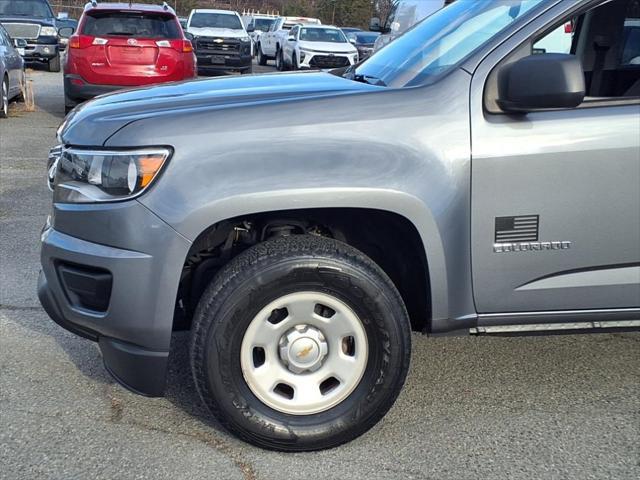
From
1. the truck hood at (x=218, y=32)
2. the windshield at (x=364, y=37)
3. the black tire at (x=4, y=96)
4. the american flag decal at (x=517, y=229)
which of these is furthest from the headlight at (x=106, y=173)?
the windshield at (x=364, y=37)

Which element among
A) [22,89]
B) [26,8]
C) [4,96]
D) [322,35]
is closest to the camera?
[4,96]

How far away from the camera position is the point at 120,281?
2.85 meters

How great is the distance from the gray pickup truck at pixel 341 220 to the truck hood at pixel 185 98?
21 millimetres

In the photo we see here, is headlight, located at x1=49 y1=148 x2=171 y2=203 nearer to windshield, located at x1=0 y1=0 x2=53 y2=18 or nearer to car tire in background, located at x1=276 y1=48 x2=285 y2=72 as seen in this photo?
windshield, located at x1=0 y1=0 x2=53 y2=18

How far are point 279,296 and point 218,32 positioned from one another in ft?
59.5

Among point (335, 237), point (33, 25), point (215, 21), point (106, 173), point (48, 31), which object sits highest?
point (215, 21)

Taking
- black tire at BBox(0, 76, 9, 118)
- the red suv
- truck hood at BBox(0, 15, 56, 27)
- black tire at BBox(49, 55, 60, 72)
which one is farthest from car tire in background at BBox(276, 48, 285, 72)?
the red suv

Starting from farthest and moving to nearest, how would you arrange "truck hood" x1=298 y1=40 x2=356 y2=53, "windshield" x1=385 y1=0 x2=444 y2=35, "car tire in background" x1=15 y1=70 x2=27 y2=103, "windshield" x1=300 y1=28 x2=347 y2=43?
"windshield" x1=300 y1=28 x2=347 y2=43, "truck hood" x1=298 y1=40 x2=356 y2=53, "windshield" x1=385 y1=0 x2=444 y2=35, "car tire in background" x1=15 y1=70 x2=27 y2=103

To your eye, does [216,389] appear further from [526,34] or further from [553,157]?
[526,34]

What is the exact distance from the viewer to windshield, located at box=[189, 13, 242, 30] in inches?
813

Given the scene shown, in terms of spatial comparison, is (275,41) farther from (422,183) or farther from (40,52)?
(422,183)

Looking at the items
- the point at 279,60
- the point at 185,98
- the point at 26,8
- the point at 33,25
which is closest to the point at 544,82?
the point at 185,98

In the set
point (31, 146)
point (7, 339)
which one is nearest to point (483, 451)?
point (7, 339)

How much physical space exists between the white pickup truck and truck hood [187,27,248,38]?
5530 mm
